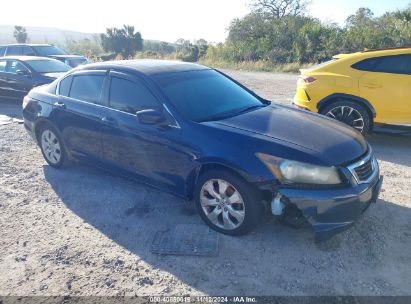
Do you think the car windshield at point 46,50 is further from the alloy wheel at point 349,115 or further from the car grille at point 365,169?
the car grille at point 365,169

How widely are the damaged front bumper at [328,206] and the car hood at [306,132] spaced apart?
29cm

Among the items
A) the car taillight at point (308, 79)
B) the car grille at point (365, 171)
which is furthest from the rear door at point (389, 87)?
the car grille at point (365, 171)

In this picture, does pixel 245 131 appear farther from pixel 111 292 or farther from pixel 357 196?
pixel 111 292

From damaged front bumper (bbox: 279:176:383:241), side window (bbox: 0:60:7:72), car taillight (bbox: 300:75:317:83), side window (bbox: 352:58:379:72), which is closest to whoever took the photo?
damaged front bumper (bbox: 279:176:383:241)

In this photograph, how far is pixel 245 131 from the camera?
11.2ft

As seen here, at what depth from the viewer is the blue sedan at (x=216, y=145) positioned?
122 inches

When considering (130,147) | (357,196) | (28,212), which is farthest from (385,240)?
(28,212)

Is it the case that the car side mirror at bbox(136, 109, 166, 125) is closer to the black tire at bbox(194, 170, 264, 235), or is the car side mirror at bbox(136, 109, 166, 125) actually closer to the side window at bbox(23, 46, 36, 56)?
the black tire at bbox(194, 170, 264, 235)

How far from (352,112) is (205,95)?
328cm

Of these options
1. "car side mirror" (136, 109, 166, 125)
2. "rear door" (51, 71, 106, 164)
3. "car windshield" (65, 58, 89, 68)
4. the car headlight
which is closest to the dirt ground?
"rear door" (51, 71, 106, 164)

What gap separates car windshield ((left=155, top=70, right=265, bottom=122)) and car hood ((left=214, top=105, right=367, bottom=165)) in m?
0.21

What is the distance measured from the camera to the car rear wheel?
5098 mm

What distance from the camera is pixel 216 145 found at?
3.37m

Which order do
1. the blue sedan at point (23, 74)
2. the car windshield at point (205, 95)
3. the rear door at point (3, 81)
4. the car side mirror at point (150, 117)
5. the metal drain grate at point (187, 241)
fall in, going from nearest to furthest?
the metal drain grate at point (187, 241) < the car side mirror at point (150, 117) < the car windshield at point (205, 95) < the blue sedan at point (23, 74) < the rear door at point (3, 81)
